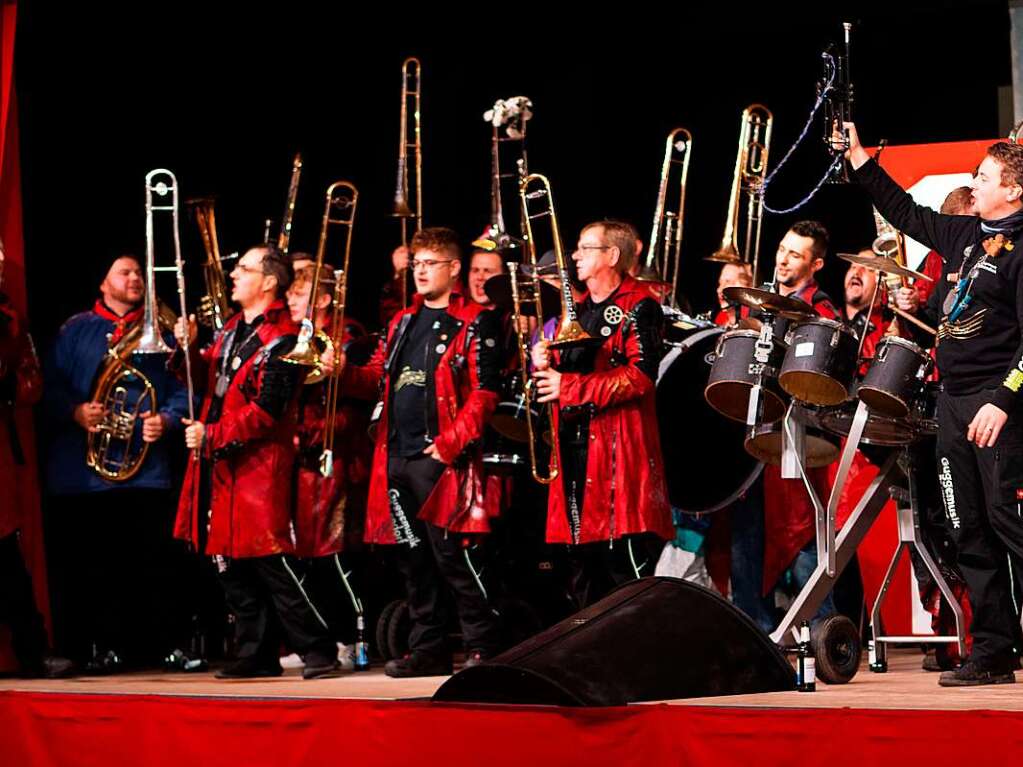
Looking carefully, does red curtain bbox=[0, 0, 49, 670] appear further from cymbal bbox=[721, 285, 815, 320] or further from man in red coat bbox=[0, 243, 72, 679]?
cymbal bbox=[721, 285, 815, 320]

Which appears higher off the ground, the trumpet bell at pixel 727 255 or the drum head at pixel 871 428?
the trumpet bell at pixel 727 255

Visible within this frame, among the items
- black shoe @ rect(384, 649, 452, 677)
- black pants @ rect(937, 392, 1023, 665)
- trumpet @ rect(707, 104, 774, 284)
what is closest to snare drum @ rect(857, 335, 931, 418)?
black pants @ rect(937, 392, 1023, 665)

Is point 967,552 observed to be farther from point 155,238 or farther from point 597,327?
point 155,238

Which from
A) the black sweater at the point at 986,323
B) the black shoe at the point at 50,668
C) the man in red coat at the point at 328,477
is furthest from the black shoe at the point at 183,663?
the black sweater at the point at 986,323

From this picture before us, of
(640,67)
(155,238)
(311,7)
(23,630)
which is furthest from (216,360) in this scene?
(640,67)

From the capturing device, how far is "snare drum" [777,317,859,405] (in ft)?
18.4

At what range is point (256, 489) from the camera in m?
6.73

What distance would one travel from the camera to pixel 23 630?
276 inches

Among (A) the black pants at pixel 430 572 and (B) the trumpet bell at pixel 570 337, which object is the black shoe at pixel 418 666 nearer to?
(A) the black pants at pixel 430 572

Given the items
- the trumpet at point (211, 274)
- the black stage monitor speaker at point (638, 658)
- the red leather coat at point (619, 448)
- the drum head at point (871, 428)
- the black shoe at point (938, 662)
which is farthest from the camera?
the trumpet at point (211, 274)

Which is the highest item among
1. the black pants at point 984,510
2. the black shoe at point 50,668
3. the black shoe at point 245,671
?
the black pants at point 984,510

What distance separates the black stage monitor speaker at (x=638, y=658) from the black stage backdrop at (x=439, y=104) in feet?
14.4

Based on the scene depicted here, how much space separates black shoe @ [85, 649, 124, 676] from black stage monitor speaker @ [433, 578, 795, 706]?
3369mm

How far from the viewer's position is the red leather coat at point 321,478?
7.43 metres
